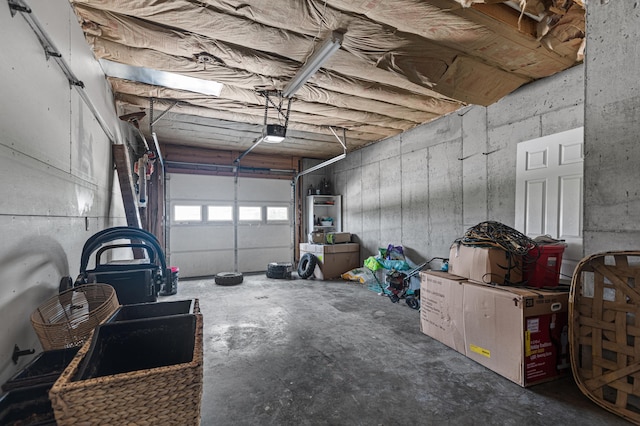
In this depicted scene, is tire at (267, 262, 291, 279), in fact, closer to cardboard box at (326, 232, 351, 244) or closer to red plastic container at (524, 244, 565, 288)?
cardboard box at (326, 232, 351, 244)

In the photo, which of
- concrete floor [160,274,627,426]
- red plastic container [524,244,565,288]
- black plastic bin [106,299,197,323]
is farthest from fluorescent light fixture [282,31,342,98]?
concrete floor [160,274,627,426]

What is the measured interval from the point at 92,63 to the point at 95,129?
594 mm

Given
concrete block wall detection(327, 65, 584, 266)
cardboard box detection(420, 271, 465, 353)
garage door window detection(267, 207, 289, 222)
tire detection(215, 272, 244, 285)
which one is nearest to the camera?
cardboard box detection(420, 271, 465, 353)

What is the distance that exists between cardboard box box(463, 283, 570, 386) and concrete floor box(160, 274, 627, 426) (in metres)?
0.10

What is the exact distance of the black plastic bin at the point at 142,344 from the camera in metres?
1.21

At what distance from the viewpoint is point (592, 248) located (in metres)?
2.16

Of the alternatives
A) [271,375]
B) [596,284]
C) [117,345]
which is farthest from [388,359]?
[117,345]

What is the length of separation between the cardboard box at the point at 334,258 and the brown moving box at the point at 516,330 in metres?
3.68

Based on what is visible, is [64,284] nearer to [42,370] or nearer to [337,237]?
[42,370]

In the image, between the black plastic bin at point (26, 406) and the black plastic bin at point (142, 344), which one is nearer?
the black plastic bin at point (26, 406)

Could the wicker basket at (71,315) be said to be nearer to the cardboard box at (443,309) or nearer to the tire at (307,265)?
the cardboard box at (443,309)

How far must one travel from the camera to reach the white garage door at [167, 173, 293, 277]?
21.3 feet

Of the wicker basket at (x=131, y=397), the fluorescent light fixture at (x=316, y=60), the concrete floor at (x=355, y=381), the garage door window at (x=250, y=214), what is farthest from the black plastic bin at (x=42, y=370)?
the garage door window at (x=250, y=214)

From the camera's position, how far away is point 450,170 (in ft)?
14.6
